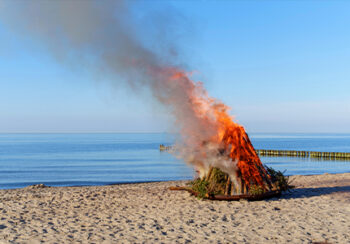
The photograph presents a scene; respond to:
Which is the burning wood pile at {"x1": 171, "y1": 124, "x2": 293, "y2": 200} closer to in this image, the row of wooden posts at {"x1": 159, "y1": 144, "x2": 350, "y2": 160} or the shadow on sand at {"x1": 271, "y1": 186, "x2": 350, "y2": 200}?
the shadow on sand at {"x1": 271, "y1": 186, "x2": 350, "y2": 200}

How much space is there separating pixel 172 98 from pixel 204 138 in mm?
2117

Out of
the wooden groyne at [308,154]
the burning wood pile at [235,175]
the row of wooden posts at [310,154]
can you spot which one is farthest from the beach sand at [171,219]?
the wooden groyne at [308,154]

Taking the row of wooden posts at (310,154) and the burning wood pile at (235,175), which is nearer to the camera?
the burning wood pile at (235,175)

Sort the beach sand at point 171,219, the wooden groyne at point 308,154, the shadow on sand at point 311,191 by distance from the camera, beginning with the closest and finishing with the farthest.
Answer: the beach sand at point 171,219
the shadow on sand at point 311,191
the wooden groyne at point 308,154

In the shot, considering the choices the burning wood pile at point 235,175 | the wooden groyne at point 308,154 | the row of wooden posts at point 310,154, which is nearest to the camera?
the burning wood pile at point 235,175

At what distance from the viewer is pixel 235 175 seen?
14781 mm

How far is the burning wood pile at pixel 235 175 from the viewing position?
14.8 meters

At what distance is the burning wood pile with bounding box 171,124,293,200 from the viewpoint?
14.8m

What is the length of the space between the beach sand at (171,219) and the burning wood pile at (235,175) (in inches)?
14.1

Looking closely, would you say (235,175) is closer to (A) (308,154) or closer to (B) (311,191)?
(B) (311,191)

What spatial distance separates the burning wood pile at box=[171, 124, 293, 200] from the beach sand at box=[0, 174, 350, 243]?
1.18ft

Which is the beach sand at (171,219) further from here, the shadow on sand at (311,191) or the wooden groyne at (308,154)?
the wooden groyne at (308,154)

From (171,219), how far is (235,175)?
381 centimetres

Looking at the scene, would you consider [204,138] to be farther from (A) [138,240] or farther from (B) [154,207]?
(A) [138,240]
